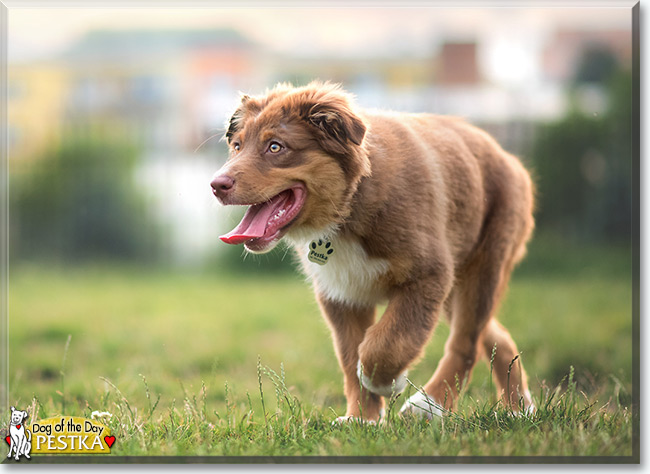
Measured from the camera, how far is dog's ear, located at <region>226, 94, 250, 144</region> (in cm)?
414

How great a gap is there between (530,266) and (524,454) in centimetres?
720

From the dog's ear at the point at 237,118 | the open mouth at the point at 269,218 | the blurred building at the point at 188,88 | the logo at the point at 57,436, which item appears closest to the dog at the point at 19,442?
the logo at the point at 57,436

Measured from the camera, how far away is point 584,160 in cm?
1162

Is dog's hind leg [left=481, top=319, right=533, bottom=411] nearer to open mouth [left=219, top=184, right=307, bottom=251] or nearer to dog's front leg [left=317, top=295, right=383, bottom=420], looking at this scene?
dog's front leg [left=317, top=295, right=383, bottom=420]

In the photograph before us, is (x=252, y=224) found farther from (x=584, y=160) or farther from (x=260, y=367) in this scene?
(x=584, y=160)

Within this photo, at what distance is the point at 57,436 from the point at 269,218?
1636 mm

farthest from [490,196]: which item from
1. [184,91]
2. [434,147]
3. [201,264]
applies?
[184,91]

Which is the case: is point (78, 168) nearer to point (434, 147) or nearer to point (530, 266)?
point (530, 266)

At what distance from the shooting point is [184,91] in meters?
15.4

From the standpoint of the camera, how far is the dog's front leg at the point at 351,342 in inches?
176

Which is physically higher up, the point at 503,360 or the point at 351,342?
the point at 351,342

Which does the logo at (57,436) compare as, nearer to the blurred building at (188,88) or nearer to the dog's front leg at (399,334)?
the dog's front leg at (399,334)

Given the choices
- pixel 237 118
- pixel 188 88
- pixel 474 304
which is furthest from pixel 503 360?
pixel 188 88

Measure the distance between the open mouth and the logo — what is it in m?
1.27
